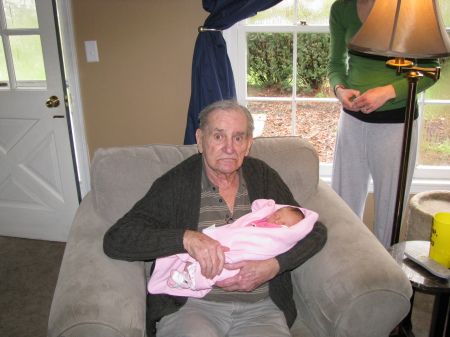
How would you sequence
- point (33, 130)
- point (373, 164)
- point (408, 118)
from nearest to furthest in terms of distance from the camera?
point (408, 118) → point (373, 164) → point (33, 130)

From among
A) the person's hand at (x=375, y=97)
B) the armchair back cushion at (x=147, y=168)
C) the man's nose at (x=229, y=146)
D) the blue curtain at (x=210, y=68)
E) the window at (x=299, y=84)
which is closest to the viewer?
the man's nose at (x=229, y=146)

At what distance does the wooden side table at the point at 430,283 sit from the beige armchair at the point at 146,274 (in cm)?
18

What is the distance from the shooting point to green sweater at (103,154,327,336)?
4.49ft

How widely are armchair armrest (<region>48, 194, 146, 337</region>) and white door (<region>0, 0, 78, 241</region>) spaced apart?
1.26 m

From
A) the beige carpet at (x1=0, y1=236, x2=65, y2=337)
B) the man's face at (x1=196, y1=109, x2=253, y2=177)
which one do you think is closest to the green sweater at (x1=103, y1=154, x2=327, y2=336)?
the man's face at (x1=196, y1=109, x2=253, y2=177)

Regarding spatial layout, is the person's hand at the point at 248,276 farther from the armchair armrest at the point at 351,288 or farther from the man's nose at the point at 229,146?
the man's nose at the point at 229,146

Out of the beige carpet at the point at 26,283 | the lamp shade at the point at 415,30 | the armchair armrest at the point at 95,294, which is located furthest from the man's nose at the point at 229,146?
the beige carpet at the point at 26,283

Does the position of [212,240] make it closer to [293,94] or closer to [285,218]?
[285,218]

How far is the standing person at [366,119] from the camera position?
1.89 m

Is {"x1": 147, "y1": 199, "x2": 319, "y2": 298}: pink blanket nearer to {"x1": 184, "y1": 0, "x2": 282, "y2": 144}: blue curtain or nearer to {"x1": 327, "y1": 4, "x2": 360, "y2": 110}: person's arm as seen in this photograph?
{"x1": 327, "y1": 4, "x2": 360, "y2": 110}: person's arm

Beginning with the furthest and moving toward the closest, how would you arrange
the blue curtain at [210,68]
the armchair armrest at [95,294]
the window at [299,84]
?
the window at [299,84] < the blue curtain at [210,68] < the armchair armrest at [95,294]

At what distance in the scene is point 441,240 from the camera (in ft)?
4.85

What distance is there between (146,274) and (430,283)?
1.06 m

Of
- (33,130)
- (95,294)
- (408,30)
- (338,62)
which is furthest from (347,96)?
(33,130)
